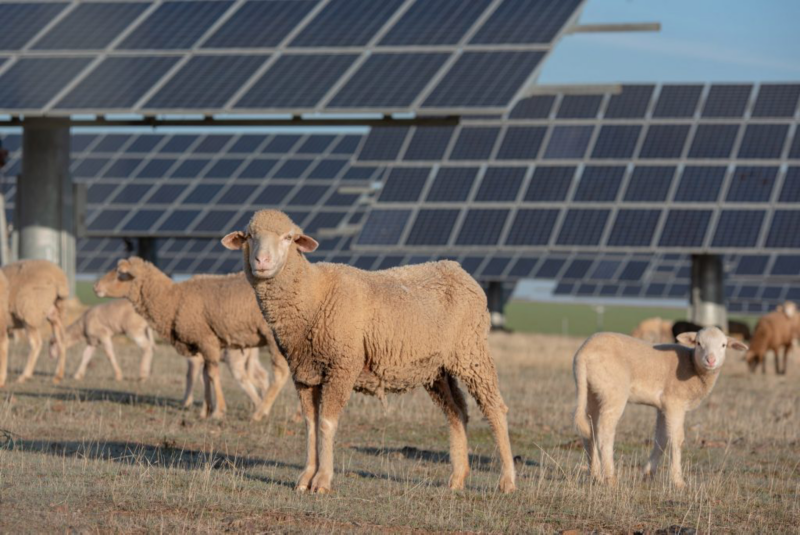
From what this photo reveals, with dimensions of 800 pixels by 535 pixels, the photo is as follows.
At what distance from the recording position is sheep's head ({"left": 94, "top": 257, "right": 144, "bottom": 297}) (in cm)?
1391

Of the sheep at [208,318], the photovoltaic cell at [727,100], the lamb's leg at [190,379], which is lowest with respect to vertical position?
the lamb's leg at [190,379]

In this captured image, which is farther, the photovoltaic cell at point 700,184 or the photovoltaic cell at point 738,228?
the photovoltaic cell at point 700,184

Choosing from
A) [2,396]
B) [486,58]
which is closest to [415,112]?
[486,58]

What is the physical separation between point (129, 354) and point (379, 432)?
10.2 meters

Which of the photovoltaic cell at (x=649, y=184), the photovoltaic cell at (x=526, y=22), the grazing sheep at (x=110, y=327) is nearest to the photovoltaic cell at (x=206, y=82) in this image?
the grazing sheep at (x=110, y=327)

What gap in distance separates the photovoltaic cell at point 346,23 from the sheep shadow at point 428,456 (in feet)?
38.6

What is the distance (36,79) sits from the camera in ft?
67.1

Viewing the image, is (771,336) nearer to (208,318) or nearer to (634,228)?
(634,228)

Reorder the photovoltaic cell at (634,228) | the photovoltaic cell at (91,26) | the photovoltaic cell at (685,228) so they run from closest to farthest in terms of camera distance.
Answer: the photovoltaic cell at (91,26)
the photovoltaic cell at (685,228)
the photovoltaic cell at (634,228)

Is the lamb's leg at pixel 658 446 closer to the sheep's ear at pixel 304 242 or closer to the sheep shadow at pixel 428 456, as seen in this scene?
the sheep shadow at pixel 428 456

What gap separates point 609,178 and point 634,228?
86.8 inches

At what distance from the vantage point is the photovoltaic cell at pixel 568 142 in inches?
1167

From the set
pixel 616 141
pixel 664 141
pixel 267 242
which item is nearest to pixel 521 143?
pixel 616 141

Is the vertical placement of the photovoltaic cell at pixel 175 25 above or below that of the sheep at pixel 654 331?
above
